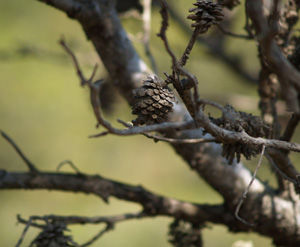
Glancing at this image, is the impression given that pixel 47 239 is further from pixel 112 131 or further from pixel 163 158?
pixel 163 158

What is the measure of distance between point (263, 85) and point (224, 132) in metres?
0.55

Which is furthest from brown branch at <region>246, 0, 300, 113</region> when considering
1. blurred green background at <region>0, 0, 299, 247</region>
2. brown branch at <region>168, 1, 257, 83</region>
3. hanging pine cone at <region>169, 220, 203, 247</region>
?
blurred green background at <region>0, 0, 299, 247</region>

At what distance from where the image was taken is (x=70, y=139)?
3.38 m

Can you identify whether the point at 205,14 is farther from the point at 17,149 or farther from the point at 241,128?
the point at 17,149

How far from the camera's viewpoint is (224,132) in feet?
2.11

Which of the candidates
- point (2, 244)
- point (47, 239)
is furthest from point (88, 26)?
point (2, 244)

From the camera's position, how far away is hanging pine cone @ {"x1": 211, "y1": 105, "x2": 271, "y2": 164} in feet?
2.33

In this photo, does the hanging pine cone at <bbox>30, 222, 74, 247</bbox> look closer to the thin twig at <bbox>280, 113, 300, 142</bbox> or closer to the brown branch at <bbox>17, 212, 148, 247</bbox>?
the brown branch at <bbox>17, 212, 148, 247</bbox>

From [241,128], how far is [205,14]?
0.20m

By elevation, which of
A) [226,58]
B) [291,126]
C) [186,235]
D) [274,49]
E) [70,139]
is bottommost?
[70,139]

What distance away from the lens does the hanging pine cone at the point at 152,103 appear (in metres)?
0.70

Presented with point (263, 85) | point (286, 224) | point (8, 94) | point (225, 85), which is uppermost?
point (263, 85)

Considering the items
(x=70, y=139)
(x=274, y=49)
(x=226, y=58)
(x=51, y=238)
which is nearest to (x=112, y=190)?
(x=51, y=238)

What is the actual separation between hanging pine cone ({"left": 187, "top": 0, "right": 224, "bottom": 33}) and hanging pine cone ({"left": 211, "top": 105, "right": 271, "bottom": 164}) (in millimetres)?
143
